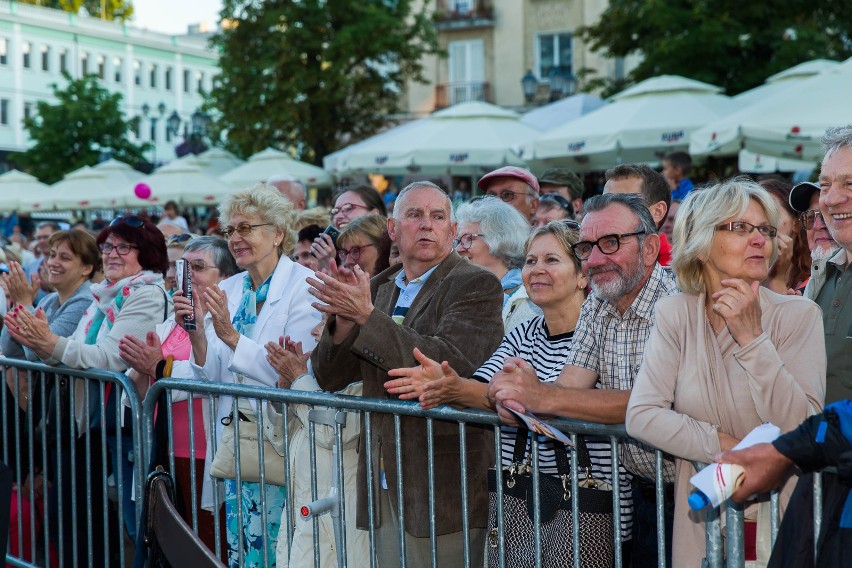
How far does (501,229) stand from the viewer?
5.95 metres

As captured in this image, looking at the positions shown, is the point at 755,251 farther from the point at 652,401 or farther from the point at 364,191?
the point at 364,191

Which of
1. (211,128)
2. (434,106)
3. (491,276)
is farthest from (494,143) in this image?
(434,106)

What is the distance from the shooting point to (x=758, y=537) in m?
3.48

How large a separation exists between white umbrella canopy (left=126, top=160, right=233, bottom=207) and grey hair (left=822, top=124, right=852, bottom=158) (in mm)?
19672

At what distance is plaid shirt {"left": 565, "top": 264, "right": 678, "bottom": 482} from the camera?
4051mm

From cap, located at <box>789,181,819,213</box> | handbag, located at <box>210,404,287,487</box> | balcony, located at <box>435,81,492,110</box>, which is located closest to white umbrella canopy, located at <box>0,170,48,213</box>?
balcony, located at <box>435,81,492,110</box>

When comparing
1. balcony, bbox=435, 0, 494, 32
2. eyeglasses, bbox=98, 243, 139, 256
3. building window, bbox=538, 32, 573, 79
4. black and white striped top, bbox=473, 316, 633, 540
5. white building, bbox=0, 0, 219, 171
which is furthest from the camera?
white building, bbox=0, 0, 219, 171

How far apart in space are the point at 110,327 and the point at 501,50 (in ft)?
112

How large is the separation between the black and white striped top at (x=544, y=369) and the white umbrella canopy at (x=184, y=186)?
18859 millimetres

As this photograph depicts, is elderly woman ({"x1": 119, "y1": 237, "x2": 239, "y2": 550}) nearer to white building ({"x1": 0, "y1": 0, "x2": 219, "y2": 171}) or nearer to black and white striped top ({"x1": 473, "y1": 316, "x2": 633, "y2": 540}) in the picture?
black and white striped top ({"x1": 473, "y1": 316, "x2": 633, "y2": 540})

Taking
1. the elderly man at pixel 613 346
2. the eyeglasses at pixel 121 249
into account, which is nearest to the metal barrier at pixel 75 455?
the eyeglasses at pixel 121 249

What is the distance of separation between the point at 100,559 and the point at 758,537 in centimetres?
399

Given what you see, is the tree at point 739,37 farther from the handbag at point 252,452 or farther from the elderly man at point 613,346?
the elderly man at point 613,346

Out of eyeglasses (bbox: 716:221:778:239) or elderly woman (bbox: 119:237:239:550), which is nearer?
eyeglasses (bbox: 716:221:778:239)
